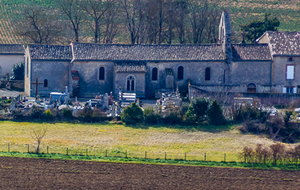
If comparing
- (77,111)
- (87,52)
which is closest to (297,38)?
(87,52)

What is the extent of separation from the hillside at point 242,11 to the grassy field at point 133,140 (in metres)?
45.4

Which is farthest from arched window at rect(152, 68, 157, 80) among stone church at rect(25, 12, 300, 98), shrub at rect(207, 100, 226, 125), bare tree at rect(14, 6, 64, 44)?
bare tree at rect(14, 6, 64, 44)

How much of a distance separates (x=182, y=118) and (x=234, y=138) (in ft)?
18.6

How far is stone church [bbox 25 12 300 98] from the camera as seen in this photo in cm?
5844

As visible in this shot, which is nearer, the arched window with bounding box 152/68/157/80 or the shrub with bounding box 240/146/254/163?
the shrub with bounding box 240/146/254/163

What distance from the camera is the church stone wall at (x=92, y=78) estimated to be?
2301 inches

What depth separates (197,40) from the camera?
75812 millimetres

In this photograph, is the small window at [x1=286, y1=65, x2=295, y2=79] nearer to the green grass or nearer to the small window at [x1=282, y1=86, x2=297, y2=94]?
the small window at [x1=282, y1=86, x2=297, y2=94]

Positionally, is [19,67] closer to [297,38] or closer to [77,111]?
[77,111]

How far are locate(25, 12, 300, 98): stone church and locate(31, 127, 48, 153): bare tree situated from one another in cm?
1356

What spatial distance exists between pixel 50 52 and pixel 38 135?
19.5m

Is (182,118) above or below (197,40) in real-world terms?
below

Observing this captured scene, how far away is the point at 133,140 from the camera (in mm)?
42906

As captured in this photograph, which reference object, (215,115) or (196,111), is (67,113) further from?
(215,115)
